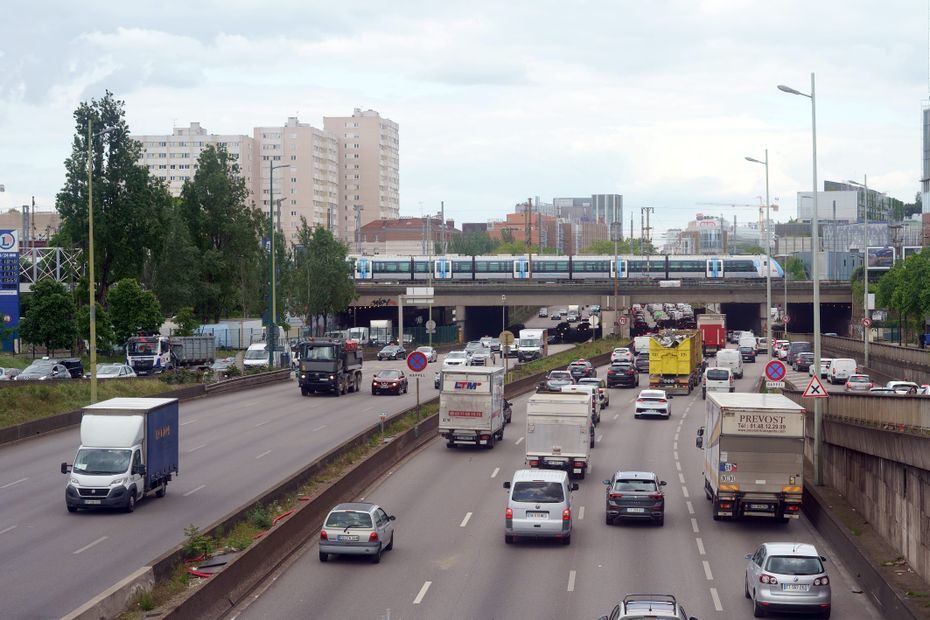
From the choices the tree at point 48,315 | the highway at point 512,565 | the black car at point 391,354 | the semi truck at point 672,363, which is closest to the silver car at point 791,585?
the highway at point 512,565

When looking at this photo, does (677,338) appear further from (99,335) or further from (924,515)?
(924,515)

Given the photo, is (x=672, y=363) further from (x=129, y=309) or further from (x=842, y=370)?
(x=129, y=309)

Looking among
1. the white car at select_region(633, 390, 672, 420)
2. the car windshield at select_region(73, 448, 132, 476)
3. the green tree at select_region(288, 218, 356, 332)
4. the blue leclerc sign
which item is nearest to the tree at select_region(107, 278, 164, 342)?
the blue leclerc sign

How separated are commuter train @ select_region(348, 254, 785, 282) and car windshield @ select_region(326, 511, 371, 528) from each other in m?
94.4

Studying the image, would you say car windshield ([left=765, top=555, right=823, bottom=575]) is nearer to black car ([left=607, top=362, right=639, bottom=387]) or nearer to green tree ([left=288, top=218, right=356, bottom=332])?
black car ([left=607, top=362, right=639, bottom=387])

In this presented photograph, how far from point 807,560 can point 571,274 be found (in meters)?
101

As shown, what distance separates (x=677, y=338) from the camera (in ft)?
214

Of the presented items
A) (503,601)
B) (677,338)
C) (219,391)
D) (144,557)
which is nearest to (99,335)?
(219,391)

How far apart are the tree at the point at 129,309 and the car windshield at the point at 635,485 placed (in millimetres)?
51214

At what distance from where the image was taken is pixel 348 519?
2369 cm

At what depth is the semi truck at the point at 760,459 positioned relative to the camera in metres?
26.9

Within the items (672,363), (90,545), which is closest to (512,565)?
(90,545)

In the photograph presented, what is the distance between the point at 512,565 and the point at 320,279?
85.1 m

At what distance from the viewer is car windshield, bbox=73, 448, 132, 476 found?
27375mm
